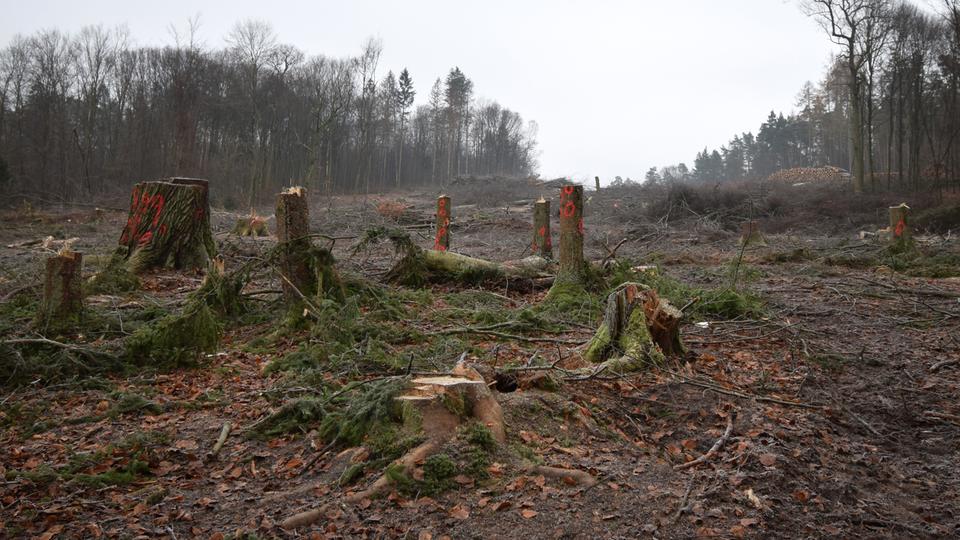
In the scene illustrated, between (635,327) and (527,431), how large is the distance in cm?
201

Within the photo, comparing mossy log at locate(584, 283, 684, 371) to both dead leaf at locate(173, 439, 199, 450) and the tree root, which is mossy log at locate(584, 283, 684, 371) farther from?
dead leaf at locate(173, 439, 199, 450)

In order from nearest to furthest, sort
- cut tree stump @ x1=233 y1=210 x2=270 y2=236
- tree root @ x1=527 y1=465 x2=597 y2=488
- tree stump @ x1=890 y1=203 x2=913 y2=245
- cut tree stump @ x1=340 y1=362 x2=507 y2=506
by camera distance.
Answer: tree root @ x1=527 y1=465 x2=597 y2=488, cut tree stump @ x1=340 y1=362 x2=507 y2=506, tree stump @ x1=890 y1=203 x2=913 y2=245, cut tree stump @ x1=233 y1=210 x2=270 y2=236

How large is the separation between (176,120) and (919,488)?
38.3 m

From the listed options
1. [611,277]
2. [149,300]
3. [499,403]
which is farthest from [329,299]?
[611,277]

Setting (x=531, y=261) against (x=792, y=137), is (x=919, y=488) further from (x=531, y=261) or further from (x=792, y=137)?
(x=792, y=137)

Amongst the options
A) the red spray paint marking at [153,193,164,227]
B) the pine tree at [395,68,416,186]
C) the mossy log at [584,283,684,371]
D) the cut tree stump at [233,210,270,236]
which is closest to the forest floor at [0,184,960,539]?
the mossy log at [584,283,684,371]

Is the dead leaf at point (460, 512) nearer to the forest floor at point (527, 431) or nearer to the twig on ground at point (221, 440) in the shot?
the forest floor at point (527, 431)

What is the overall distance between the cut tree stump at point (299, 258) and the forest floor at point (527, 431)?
447mm

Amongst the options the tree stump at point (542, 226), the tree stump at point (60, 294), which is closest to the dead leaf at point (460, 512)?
the tree stump at point (60, 294)

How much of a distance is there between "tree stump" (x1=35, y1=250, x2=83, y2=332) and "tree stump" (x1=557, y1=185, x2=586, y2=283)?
5.42 m

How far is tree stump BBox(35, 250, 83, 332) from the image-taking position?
5.71m

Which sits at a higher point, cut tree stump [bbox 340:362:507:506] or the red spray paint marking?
the red spray paint marking

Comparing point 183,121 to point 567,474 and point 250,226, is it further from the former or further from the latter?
point 567,474

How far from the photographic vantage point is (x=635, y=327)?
5211mm
